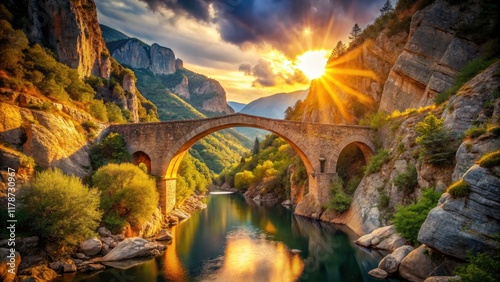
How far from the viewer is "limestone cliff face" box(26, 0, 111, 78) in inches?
1195

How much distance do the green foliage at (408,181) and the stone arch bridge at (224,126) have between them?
26.4ft

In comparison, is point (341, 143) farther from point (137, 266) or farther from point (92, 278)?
point (92, 278)

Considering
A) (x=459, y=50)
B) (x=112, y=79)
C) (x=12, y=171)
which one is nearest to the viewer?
(x=12, y=171)

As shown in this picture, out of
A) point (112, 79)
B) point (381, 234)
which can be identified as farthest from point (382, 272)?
point (112, 79)

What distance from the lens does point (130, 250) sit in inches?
590

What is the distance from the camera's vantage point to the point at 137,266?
14219 mm

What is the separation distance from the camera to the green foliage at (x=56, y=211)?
487 inches

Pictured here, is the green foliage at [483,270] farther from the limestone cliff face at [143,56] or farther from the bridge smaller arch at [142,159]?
the limestone cliff face at [143,56]

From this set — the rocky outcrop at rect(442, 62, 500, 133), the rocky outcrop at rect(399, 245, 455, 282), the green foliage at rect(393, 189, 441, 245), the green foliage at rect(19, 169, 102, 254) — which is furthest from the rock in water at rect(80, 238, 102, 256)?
the rocky outcrop at rect(442, 62, 500, 133)

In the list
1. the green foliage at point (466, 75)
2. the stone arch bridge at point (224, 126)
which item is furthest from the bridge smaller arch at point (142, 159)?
the green foliage at point (466, 75)

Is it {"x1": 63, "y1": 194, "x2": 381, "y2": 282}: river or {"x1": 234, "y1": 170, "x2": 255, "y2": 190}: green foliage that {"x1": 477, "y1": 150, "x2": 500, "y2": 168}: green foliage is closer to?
{"x1": 63, "y1": 194, "x2": 381, "y2": 282}: river

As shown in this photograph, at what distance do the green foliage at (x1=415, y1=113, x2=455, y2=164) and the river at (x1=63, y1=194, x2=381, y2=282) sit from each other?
18.2ft

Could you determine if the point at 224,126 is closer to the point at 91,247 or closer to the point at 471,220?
the point at 91,247

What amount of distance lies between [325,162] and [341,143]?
2044 millimetres
